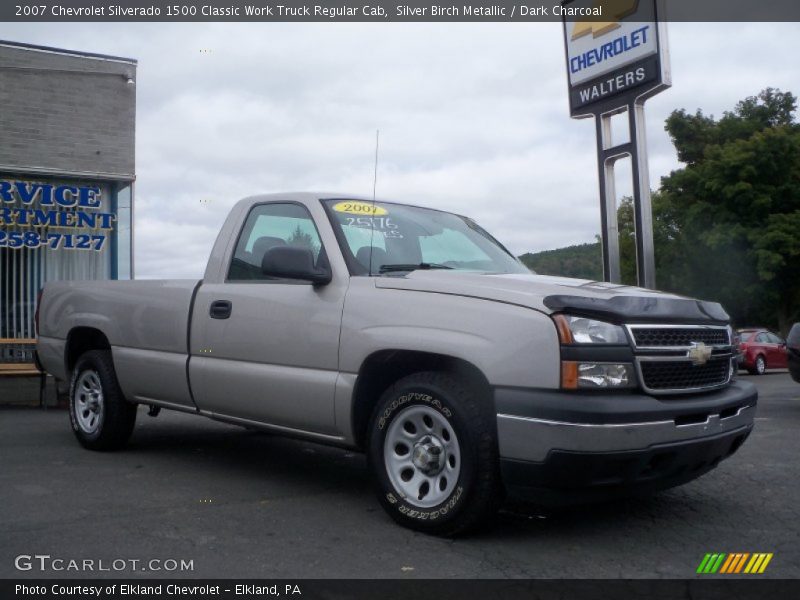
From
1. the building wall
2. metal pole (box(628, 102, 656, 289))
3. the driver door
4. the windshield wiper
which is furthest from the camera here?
the building wall

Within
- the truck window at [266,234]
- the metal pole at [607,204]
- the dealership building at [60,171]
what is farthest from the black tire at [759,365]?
the truck window at [266,234]

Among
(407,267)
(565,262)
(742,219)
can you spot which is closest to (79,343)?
(407,267)

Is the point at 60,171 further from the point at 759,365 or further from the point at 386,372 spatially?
the point at 759,365

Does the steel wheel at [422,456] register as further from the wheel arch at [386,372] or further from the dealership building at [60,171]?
the dealership building at [60,171]

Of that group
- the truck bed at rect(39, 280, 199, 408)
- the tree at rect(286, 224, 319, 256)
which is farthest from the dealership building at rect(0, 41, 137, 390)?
the tree at rect(286, 224, 319, 256)

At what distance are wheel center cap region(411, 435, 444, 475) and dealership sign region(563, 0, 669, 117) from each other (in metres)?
6.77

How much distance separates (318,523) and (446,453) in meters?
0.88

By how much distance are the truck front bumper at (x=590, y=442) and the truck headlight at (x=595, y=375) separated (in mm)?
46

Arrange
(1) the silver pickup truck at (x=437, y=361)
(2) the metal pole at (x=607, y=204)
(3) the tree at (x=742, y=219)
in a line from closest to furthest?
(1) the silver pickup truck at (x=437, y=361) < (2) the metal pole at (x=607, y=204) < (3) the tree at (x=742, y=219)

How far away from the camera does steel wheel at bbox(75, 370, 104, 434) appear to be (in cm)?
670

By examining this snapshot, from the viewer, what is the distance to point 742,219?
101 feet

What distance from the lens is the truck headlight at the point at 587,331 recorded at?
382 cm

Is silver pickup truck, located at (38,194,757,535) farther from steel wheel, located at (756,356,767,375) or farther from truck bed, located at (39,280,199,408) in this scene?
steel wheel, located at (756,356,767,375)
